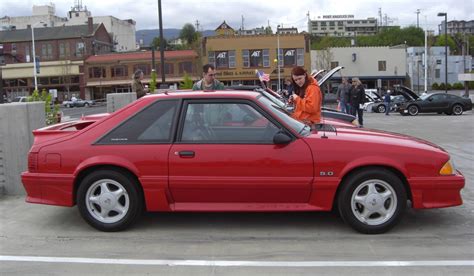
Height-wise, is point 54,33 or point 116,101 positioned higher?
point 54,33

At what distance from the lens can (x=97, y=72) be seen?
264ft

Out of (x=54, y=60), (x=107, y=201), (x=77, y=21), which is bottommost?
(x=107, y=201)

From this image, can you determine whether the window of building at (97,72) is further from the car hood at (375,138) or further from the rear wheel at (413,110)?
the car hood at (375,138)

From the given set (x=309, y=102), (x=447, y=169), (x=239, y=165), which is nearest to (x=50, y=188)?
(x=239, y=165)

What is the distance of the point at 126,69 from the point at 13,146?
72675mm

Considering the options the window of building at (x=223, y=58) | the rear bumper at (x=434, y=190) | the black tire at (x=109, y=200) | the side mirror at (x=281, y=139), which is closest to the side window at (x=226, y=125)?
the side mirror at (x=281, y=139)

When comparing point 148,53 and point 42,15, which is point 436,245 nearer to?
point 148,53

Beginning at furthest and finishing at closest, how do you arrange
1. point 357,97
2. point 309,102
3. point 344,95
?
point 344,95, point 357,97, point 309,102

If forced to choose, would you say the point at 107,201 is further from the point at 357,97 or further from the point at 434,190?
the point at 357,97

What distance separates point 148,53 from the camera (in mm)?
76938

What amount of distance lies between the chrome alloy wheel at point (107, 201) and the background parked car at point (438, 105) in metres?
25.6

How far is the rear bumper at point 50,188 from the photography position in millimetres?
5535

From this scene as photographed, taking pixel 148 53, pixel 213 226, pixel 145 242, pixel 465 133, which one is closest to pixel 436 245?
pixel 213 226

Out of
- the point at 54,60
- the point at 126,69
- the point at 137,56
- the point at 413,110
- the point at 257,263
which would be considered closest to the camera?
the point at 257,263
